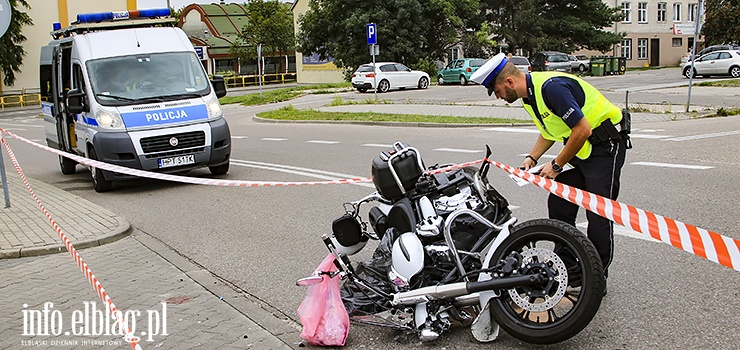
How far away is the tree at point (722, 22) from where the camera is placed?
56625 millimetres

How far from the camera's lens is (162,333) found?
16.8 feet

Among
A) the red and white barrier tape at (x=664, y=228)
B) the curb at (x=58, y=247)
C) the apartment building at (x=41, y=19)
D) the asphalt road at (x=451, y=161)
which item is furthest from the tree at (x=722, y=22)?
the red and white barrier tape at (x=664, y=228)

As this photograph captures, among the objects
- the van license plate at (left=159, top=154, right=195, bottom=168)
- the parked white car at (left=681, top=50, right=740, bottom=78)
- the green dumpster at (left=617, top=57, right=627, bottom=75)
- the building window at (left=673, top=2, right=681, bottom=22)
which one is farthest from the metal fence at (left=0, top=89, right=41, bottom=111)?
the building window at (left=673, top=2, right=681, bottom=22)

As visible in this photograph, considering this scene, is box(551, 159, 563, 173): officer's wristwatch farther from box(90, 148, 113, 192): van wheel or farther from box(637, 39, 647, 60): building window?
box(637, 39, 647, 60): building window

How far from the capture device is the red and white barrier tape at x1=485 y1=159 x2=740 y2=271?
3551 millimetres

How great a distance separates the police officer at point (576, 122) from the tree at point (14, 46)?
5621cm

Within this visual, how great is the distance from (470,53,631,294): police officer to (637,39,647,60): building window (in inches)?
2625

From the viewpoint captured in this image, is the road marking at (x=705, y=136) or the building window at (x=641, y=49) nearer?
the road marking at (x=705, y=136)

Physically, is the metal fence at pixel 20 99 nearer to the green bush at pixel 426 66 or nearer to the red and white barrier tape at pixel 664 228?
the green bush at pixel 426 66

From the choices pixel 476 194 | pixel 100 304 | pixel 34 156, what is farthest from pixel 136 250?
pixel 34 156

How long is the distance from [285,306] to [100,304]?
4.70 feet

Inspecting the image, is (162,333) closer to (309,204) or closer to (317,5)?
(309,204)

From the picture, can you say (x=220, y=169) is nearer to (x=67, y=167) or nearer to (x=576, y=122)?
(x=67, y=167)

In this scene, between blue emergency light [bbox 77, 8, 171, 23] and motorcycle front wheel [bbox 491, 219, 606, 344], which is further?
blue emergency light [bbox 77, 8, 171, 23]
